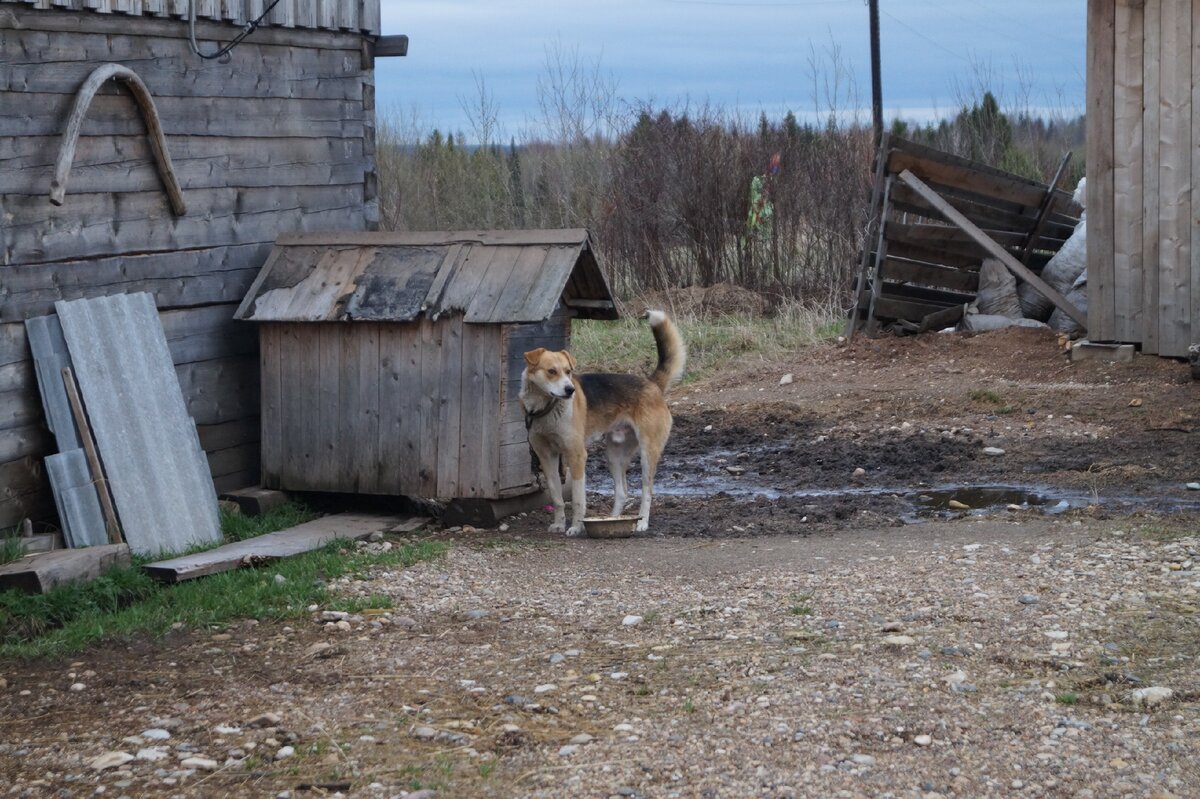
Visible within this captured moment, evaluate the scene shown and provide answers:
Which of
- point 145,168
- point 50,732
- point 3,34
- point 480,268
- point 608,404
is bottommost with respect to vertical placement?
point 50,732

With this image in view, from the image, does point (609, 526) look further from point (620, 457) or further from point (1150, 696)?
point (1150, 696)

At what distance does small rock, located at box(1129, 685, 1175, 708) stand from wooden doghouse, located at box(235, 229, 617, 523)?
4482 millimetres

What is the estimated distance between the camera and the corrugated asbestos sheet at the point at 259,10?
26.7ft

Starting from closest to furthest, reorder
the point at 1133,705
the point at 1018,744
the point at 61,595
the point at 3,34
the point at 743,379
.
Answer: the point at 1018,744, the point at 1133,705, the point at 61,595, the point at 3,34, the point at 743,379

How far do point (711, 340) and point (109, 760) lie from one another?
12.4m

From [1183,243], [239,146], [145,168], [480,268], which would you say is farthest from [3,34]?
[1183,243]

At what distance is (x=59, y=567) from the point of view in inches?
275

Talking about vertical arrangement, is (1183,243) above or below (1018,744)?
above

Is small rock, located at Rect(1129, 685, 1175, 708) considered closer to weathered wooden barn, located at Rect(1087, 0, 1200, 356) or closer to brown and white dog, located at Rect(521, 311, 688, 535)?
brown and white dog, located at Rect(521, 311, 688, 535)

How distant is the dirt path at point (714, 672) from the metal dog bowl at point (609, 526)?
235mm

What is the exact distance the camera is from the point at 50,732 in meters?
5.07

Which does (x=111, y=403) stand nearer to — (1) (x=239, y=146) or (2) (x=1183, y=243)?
(1) (x=239, y=146)

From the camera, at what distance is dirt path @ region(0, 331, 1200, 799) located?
443 cm

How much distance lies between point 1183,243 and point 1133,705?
9.22 metres
